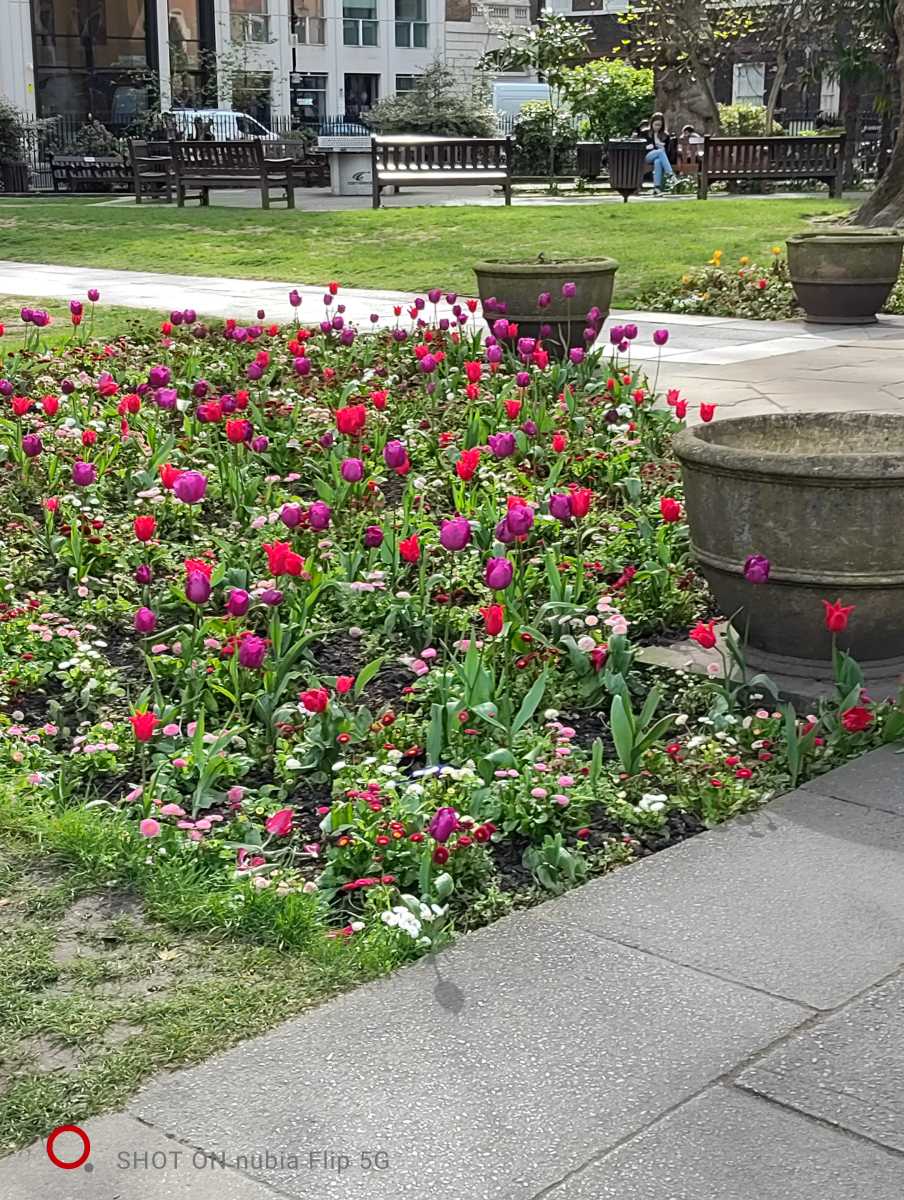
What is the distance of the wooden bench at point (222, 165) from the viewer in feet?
83.8

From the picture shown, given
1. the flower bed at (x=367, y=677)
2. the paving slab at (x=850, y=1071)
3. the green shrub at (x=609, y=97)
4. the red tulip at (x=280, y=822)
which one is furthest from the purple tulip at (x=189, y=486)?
the green shrub at (x=609, y=97)

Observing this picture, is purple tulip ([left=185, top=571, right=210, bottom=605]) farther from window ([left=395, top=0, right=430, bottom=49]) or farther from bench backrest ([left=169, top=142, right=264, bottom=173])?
window ([left=395, top=0, right=430, bottom=49])

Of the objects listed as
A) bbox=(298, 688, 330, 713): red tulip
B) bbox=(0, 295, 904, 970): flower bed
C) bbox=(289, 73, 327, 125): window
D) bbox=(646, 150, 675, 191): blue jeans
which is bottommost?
bbox=(0, 295, 904, 970): flower bed

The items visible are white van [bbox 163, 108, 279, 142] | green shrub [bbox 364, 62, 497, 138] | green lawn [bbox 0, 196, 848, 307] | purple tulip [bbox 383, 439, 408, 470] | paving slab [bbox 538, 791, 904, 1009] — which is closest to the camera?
paving slab [bbox 538, 791, 904, 1009]

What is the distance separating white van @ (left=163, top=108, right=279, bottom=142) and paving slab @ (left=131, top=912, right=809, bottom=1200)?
39116 millimetres

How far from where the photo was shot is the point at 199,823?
140 inches

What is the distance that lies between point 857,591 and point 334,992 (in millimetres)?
2080

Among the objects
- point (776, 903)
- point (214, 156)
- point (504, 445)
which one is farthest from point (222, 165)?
point (776, 903)

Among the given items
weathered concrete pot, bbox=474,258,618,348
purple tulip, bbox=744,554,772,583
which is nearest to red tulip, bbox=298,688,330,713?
purple tulip, bbox=744,554,772,583

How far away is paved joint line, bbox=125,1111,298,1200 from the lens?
233 centimetres

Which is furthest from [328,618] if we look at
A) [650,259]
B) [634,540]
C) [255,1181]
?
[650,259]

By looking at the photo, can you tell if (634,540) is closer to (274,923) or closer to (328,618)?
(328,618)

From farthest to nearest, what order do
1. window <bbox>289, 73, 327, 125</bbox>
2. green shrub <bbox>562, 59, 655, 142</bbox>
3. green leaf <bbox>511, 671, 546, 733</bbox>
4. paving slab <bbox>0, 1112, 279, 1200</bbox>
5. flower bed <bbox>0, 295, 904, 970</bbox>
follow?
window <bbox>289, 73, 327, 125</bbox>, green shrub <bbox>562, 59, 655, 142</bbox>, green leaf <bbox>511, 671, 546, 733</bbox>, flower bed <bbox>0, 295, 904, 970</bbox>, paving slab <bbox>0, 1112, 279, 1200</bbox>

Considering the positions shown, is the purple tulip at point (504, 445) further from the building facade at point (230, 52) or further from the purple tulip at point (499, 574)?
the building facade at point (230, 52)
